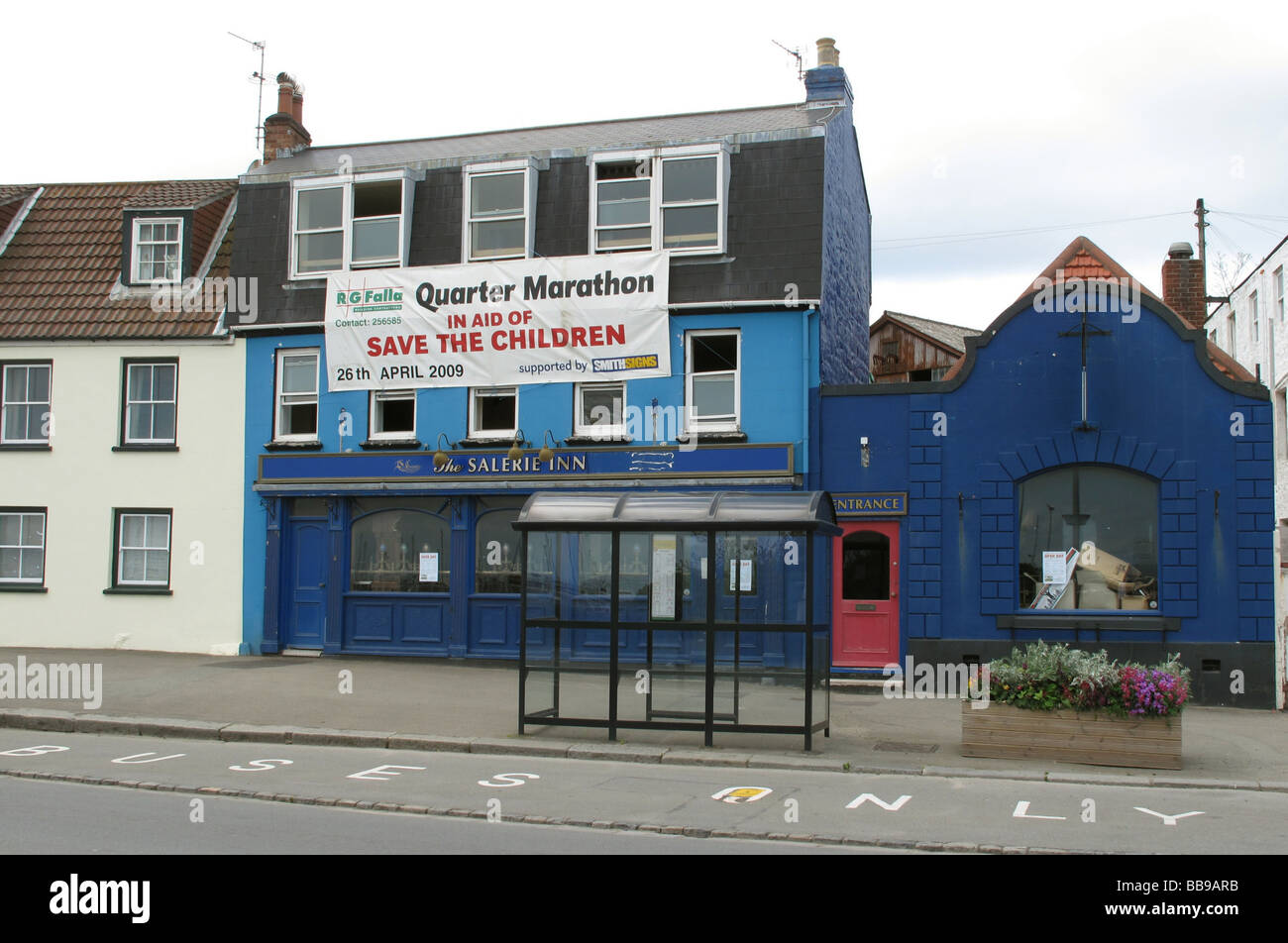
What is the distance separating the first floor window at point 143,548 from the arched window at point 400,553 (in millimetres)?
3526

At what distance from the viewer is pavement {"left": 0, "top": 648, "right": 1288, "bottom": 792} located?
40.4ft

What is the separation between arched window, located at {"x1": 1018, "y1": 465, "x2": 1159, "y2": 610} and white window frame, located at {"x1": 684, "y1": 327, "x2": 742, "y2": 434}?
14.7ft

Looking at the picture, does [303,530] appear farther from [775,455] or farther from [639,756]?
[639,756]

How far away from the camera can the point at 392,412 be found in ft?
70.2

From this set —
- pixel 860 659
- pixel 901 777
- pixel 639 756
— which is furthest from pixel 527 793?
pixel 860 659

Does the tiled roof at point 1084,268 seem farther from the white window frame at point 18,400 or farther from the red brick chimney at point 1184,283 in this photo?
the white window frame at point 18,400

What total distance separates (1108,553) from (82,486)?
56.6 ft

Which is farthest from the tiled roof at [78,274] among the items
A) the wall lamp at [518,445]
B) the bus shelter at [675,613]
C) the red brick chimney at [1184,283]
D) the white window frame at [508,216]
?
the red brick chimney at [1184,283]

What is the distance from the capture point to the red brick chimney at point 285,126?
24828 mm

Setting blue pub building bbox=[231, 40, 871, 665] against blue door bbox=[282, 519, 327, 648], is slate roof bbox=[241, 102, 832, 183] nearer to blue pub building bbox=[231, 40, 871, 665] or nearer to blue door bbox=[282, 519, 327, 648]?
blue pub building bbox=[231, 40, 871, 665]

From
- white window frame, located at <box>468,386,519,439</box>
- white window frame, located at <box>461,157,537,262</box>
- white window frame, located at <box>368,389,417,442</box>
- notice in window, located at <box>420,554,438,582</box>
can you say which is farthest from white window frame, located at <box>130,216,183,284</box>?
notice in window, located at <box>420,554,438,582</box>

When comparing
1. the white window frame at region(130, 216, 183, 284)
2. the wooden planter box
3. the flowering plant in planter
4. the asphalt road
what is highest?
the white window frame at region(130, 216, 183, 284)

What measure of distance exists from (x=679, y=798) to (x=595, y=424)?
10.3 m

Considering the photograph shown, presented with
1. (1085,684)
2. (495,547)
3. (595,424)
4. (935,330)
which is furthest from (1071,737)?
(935,330)
